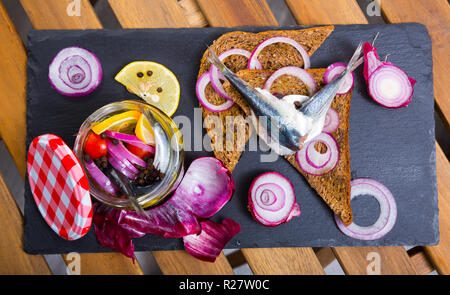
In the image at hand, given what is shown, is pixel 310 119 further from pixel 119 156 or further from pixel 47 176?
pixel 47 176

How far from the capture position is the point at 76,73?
4.42ft

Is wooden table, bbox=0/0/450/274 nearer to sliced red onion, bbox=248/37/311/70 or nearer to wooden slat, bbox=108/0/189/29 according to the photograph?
wooden slat, bbox=108/0/189/29

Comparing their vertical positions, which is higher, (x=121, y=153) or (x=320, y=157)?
(x=121, y=153)

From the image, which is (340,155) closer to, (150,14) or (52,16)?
(150,14)

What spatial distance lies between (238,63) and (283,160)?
39cm

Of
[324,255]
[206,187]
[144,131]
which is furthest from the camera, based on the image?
[324,255]

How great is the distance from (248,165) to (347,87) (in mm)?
456

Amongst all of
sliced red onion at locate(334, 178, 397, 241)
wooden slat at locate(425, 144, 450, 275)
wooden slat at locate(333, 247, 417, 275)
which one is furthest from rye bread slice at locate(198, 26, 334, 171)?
wooden slat at locate(425, 144, 450, 275)

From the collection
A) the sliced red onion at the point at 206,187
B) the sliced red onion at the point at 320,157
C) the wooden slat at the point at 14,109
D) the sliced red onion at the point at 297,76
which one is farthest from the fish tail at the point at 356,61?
the wooden slat at the point at 14,109

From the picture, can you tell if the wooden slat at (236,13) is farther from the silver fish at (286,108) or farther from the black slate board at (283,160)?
the silver fish at (286,108)

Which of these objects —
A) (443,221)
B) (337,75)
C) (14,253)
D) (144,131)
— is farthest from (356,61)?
(14,253)

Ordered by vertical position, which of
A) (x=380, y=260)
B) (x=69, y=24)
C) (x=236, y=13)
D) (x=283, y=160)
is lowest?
(x=380, y=260)

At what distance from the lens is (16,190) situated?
2.00m
